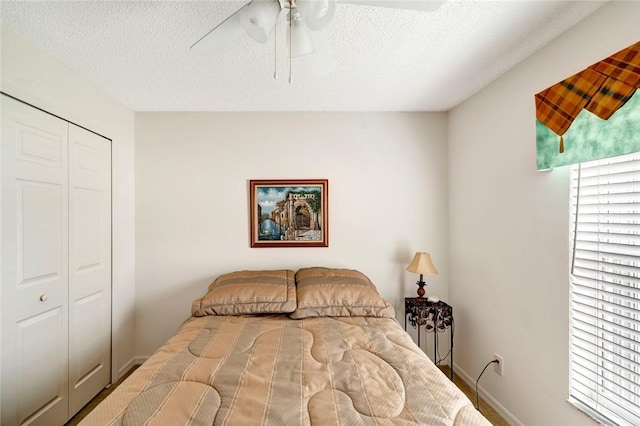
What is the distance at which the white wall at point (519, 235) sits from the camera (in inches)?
62.8

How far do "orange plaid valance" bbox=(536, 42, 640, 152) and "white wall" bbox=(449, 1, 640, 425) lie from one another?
8 cm

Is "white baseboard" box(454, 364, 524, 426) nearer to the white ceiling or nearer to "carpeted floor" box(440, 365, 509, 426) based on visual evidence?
"carpeted floor" box(440, 365, 509, 426)

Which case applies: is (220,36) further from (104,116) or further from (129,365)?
(129,365)

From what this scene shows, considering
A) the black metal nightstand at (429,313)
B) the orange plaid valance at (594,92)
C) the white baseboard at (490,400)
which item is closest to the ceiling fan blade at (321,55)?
the orange plaid valance at (594,92)

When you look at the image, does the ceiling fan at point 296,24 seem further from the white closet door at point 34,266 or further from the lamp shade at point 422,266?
the lamp shade at point 422,266

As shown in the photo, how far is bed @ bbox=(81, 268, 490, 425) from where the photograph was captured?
1.05 m

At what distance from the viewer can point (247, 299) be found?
7.09 ft

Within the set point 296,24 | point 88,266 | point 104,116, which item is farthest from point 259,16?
point 88,266

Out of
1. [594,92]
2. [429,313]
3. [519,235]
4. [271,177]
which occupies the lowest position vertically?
[429,313]

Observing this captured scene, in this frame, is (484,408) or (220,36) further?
(484,408)

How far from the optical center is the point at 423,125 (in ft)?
9.15

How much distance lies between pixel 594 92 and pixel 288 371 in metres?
1.98

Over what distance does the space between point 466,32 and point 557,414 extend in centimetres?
220

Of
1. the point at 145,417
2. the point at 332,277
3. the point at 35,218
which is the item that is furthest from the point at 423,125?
the point at 35,218
